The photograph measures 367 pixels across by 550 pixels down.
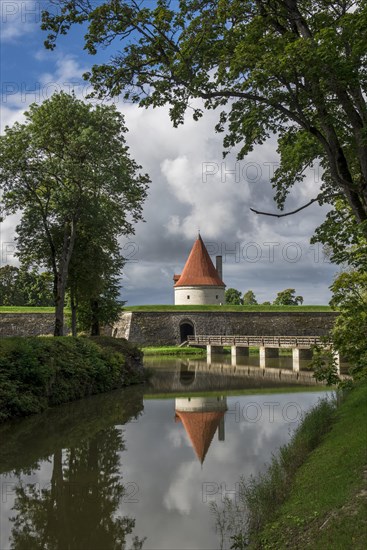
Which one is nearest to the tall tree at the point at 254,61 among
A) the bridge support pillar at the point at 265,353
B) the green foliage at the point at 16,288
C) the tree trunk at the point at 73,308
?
the tree trunk at the point at 73,308

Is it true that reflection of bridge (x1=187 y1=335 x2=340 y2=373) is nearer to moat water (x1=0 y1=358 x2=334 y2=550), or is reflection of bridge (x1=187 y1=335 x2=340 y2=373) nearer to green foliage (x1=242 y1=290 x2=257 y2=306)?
moat water (x1=0 y1=358 x2=334 y2=550)

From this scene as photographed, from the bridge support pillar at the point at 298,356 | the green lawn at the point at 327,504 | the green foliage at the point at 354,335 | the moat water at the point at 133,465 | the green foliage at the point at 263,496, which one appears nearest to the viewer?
the green lawn at the point at 327,504

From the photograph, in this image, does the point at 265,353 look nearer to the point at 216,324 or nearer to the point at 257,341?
the point at 257,341

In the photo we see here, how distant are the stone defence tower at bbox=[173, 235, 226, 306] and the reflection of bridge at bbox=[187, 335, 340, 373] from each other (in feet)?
25.6

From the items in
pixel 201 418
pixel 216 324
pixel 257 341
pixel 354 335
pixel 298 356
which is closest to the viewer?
pixel 354 335

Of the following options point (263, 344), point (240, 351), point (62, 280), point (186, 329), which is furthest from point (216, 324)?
point (62, 280)

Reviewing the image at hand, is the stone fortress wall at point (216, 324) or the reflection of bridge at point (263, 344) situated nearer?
the reflection of bridge at point (263, 344)

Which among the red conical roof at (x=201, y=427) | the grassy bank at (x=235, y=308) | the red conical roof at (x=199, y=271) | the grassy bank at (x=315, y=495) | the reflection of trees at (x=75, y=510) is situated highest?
the red conical roof at (x=199, y=271)

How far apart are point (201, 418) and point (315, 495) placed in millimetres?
9139

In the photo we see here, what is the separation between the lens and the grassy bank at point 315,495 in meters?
5.79

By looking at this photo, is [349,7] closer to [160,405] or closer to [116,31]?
[116,31]

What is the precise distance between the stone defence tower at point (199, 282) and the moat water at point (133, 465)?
1469 inches

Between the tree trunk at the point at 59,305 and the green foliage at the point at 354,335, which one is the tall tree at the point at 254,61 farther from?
the tree trunk at the point at 59,305

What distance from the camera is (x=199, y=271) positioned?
193 feet
